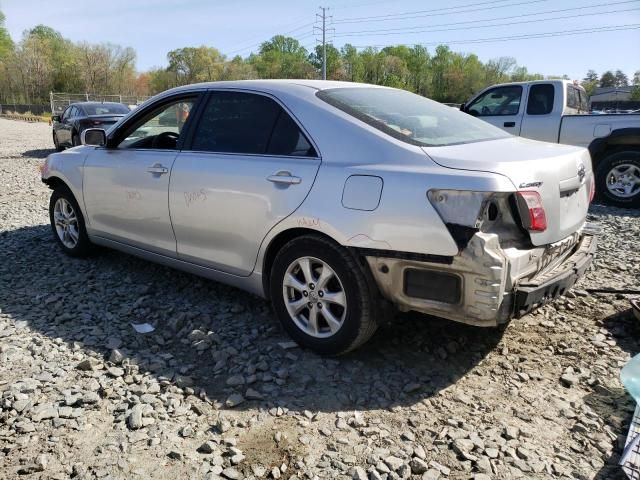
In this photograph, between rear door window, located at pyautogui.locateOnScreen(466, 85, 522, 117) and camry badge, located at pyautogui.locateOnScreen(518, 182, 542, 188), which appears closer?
camry badge, located at pyautogui.locateOnScreen(518, 182, 542, 188)

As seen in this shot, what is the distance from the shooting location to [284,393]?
308 cm

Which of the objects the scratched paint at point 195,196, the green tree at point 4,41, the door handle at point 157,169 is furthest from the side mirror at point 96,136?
the green tree at point 4,41

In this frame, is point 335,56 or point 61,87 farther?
point 335,56

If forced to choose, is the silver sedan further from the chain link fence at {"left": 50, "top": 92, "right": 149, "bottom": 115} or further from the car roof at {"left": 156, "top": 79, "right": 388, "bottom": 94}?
the chain link fence at {"left": 50, "top": 92, "right": 149, "bottom": 115}

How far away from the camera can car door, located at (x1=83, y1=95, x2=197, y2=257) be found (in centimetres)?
423

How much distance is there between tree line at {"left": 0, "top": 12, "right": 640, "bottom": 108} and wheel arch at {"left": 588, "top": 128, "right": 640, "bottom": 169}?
6418 centimetres

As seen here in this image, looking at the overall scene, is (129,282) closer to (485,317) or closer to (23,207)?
(485,317)

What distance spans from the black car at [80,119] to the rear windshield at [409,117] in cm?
1137

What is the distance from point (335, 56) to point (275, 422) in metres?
106

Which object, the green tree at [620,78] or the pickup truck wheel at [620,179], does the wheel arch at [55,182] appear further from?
the green tree at [620,78]

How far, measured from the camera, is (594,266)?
522cm

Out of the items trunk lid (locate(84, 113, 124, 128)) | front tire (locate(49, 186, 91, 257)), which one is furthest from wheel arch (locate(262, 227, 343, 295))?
trunk lid (locate(84, 113, 124, 128))

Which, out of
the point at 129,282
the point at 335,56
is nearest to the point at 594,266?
the point at 129,282

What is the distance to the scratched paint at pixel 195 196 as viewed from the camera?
3.85m
